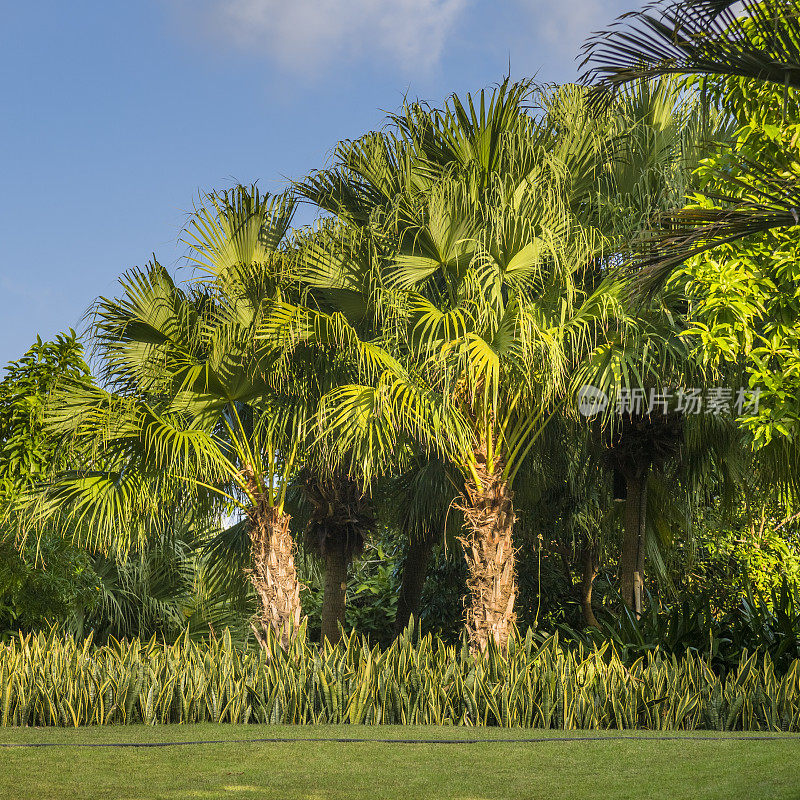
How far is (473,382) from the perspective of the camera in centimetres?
779

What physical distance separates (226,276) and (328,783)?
556cm

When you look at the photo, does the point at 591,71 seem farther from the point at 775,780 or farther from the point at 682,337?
the point at 775,780

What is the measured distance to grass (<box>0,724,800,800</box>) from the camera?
507 cm

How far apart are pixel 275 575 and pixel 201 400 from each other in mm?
1932

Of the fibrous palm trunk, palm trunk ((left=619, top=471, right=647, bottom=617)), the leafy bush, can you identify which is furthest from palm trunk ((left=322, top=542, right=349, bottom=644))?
the leafy bush

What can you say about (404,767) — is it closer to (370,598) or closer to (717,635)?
(717,635)

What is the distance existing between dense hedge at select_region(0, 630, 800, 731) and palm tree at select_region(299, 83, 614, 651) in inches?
34.9

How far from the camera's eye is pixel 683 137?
990 cm

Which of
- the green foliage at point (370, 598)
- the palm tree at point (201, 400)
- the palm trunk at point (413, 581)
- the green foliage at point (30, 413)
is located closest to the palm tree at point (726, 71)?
the palm tree at point (201, 400)

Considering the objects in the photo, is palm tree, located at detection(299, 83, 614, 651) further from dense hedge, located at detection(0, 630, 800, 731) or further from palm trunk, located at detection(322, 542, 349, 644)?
palm trunk, located at detection(322, 542, 349, 644)

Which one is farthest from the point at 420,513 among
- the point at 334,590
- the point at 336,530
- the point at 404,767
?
the point at 404,767

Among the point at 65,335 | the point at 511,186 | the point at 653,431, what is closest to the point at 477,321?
the point at 511,186

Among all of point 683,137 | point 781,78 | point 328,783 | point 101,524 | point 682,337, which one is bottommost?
point 328,783

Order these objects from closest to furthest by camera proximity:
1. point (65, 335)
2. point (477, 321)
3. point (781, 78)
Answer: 1. point (781, 78)
2. point (477, 321)
3. point (65, 335)
